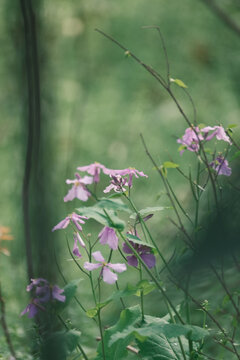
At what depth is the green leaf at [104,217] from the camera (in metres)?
0.73

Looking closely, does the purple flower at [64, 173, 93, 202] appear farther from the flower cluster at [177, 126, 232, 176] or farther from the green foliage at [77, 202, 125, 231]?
the flower cluster at [177, 126, 232, 176]

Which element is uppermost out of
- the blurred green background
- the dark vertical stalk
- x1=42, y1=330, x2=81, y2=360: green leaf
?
the dark vertical stalk

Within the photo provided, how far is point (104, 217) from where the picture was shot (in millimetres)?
760

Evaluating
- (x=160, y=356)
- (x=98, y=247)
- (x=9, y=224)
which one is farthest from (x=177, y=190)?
(x=160, y=356)

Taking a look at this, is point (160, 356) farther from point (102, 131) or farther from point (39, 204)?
point (102, 131)

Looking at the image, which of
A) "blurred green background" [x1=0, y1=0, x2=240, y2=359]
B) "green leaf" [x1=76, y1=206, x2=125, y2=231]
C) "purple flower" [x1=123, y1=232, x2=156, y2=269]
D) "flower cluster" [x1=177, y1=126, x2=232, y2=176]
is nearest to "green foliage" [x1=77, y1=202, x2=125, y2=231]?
"green leaf" [x1=76, y1=206, x2=125, y2=231]

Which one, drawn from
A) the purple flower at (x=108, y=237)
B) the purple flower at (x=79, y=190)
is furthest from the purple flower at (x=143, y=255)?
the purple flower at (x=79, y=190)

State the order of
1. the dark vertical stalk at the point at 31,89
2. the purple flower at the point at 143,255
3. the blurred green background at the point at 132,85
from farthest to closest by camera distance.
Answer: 1. the blurred green background at the point at 132,85
2. the purple flower at the point at 143,255
3. the dark vertical stalk at the point at 31,89

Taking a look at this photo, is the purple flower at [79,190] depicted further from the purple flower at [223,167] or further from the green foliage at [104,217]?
the purple flower at [223,167]

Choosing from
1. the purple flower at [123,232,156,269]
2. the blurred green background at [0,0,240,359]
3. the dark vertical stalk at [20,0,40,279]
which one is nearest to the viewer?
the dark vertical stalk at [20,0,40,279]

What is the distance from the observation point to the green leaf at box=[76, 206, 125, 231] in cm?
73

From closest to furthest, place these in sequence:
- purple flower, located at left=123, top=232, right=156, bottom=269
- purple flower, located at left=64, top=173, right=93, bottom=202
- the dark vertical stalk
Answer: the dark vertical stalk → purple flower, located at left=64, top=173, right=93, bottom=202 → purple flower, located at left=123, top=232, right=156, bottom=269

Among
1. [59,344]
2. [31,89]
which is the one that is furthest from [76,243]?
[31,89]

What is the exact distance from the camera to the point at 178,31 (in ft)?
12.3
